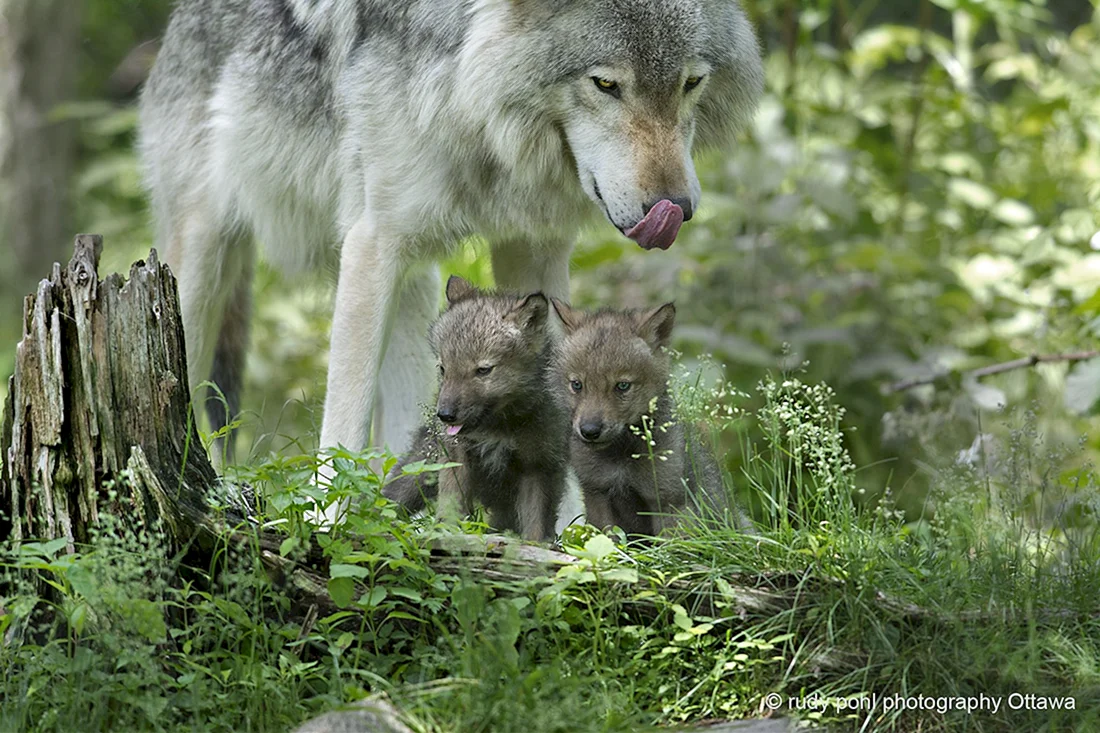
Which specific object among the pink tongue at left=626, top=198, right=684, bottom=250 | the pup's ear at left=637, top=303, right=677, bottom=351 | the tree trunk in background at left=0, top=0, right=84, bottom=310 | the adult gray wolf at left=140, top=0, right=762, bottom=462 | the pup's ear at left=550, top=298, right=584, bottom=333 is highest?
the tree trunk in background at left=0, top=0, right=84, bottom=310

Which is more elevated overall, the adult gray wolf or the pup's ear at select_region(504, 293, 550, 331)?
the adult gray wolf

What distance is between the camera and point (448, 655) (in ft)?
9.66

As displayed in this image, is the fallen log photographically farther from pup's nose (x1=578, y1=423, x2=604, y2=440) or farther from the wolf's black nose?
the wolf's black nose

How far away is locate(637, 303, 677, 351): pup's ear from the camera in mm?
3770

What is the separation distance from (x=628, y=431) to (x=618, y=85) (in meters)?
1.08

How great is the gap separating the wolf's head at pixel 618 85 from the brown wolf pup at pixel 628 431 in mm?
322

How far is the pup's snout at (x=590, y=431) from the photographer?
347 cm

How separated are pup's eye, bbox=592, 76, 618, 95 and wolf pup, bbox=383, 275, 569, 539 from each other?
0.67 m

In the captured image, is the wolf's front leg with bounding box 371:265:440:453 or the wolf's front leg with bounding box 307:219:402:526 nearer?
the wolf's front leg with bounding box 307:219:402:526

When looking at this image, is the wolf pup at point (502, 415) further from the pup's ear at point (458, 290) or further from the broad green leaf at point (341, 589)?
the broad green leaf at point (341, 589)

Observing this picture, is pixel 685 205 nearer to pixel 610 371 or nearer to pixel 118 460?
pixel 610 371

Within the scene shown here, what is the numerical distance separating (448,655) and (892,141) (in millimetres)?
5148

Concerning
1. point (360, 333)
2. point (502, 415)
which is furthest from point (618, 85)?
point (360, 333)

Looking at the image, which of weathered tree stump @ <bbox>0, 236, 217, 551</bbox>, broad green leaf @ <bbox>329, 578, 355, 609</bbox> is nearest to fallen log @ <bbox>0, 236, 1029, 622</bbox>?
weathered tree stump @ <bbox>0, 236, 217, 551</bbox>
